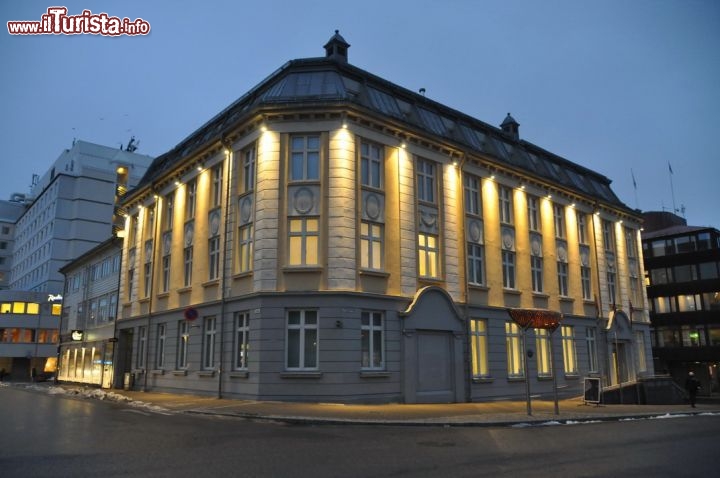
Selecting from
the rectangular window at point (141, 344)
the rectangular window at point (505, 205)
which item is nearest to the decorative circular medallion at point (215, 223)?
the rectangular window at point (141, 344)

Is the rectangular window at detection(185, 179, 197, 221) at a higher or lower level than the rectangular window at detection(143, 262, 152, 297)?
higher

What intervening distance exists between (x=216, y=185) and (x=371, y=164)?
786 centimetres

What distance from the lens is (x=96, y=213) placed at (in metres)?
70.7

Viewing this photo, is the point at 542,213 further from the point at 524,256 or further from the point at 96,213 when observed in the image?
the point at 96,213

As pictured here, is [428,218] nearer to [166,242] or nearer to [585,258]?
[585,258]

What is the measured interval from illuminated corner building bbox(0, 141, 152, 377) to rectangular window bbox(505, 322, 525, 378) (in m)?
54.6

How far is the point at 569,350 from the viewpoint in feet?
99.3

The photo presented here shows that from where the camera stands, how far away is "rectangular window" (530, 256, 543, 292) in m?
29.3

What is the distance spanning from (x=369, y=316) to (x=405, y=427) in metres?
6.81

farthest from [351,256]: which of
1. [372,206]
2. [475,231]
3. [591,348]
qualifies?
[591,348]

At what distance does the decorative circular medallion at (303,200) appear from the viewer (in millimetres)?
21042

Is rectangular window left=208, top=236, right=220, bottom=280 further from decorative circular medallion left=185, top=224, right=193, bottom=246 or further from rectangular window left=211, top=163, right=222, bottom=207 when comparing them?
decorative circular medallion left=185, top=224, right=193, bottom=246

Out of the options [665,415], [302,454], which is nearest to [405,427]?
[302,454]

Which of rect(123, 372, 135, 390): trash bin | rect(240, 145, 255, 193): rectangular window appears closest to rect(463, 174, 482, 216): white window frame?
rect(240, 145, 255, 193): rectangular window
